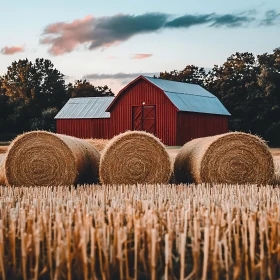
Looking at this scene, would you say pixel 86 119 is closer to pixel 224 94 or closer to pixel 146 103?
pixel 146 103

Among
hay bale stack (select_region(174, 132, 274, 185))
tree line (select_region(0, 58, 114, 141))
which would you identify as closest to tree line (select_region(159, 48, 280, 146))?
tree line (select_region(0, 58, 114, 141))

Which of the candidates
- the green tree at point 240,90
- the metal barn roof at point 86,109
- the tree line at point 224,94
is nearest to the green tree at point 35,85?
the tree line at point 224,94

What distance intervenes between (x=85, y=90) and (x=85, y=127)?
21.1m

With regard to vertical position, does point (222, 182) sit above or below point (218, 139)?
below

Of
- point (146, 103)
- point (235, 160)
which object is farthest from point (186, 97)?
point (235, 160)

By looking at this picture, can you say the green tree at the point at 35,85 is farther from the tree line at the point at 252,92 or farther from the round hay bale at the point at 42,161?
the round hay bale at the point at 42,161

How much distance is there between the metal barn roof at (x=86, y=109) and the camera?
39406mm

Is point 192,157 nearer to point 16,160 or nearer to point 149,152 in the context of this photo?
point 149,152

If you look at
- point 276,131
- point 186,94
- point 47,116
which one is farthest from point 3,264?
point 47,116

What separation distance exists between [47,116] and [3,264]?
44042 millimetres

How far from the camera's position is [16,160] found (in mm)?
11383

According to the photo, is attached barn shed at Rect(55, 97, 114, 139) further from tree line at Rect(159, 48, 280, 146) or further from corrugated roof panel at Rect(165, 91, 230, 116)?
tree line at Rect(159, 48, 280, 146)

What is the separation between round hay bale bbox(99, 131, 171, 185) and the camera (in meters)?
11.2

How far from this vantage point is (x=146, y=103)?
3450 centimetres
